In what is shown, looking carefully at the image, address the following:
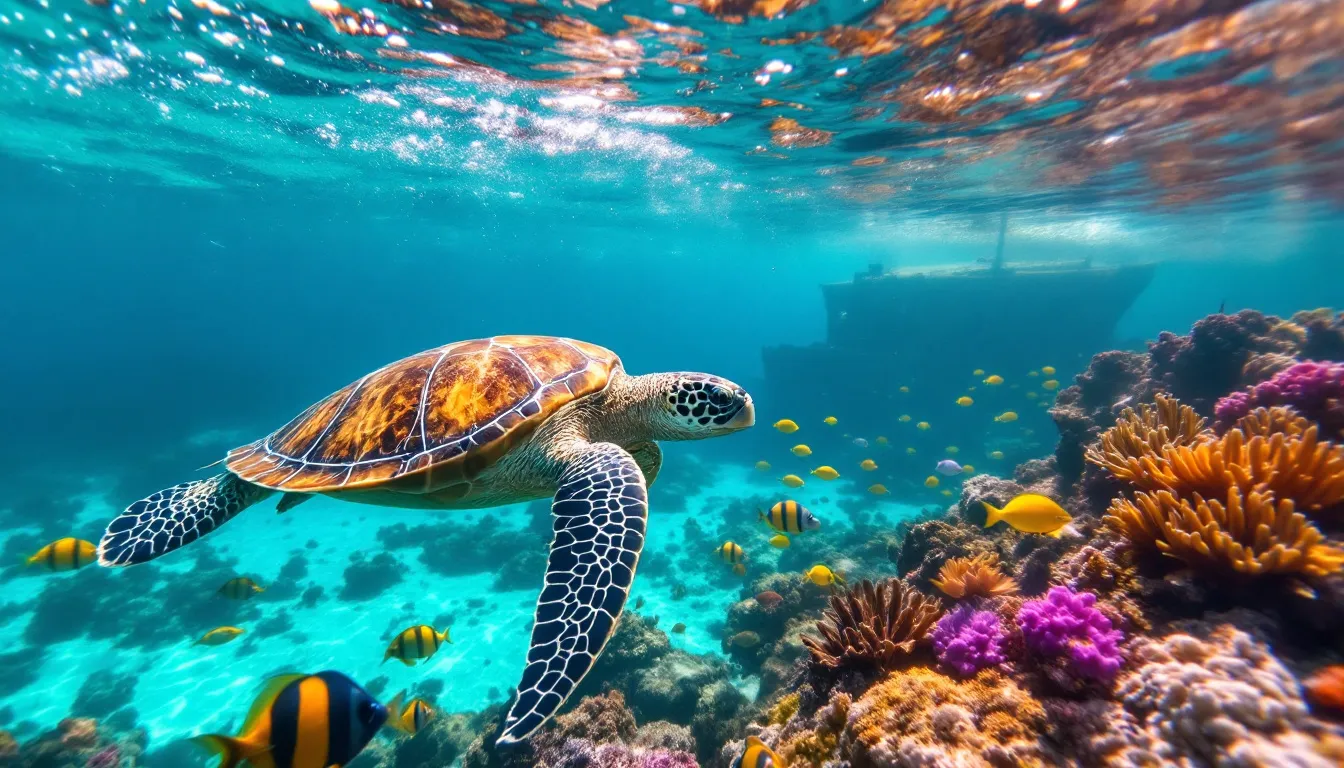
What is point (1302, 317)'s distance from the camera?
29.3ft

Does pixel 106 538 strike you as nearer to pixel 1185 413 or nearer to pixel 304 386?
pixel 1185 413

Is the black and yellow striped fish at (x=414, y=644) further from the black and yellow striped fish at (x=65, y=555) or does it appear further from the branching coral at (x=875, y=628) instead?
the branching coral at (x=875, y=628)

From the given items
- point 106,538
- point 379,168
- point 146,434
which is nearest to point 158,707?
point 106,538

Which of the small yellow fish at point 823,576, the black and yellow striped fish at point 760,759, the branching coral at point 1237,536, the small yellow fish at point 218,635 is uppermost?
the branching coral at point 1237,536

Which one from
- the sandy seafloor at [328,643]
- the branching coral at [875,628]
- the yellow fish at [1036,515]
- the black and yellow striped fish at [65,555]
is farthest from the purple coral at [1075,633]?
the black and yellow striped fish at [65,555]

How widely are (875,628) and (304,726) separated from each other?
286cm

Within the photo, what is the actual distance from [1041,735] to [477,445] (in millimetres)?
3318

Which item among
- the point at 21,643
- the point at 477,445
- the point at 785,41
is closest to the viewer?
the point at 477,445

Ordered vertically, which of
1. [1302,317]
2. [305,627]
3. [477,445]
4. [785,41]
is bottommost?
[305,627]

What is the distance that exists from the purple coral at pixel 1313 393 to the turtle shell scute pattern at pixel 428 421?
5.57 metres

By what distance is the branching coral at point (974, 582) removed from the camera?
150 inches

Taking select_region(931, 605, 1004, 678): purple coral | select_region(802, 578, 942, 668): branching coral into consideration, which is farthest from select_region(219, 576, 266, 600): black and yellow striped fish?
select_region(931, 605, 1004, 678): purple coral

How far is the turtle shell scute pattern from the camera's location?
353 cm

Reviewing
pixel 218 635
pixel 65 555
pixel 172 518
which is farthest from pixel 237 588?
pixel 172 518
